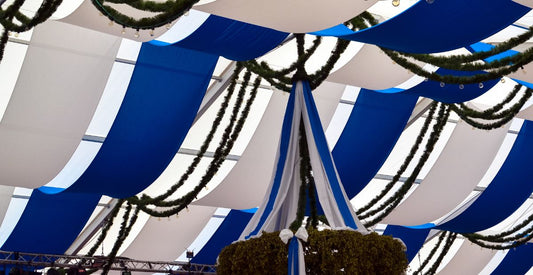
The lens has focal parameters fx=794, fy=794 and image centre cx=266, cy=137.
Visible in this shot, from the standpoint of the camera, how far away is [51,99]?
8.40m

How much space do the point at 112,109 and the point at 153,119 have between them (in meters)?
1.11

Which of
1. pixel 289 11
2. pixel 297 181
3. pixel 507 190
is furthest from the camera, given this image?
pixel 507 190

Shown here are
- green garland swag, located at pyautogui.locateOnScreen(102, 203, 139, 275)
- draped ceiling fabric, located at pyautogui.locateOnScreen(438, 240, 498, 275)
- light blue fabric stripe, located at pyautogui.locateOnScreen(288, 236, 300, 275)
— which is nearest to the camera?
light blue fabric stripe, located at pyautogui.locateOnScreen(288, 236, 300, 275)

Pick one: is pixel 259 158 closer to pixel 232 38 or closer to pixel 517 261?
pixel 232 38

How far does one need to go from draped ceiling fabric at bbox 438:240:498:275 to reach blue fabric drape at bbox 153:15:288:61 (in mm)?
9449

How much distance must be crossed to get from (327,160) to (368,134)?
154 inches

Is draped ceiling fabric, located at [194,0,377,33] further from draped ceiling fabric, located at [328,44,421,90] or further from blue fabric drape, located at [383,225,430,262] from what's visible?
blue fabric drape, located at [383,225,430,262]

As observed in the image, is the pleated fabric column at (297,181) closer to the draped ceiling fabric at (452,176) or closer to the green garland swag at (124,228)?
the green garland swag at (124,228)

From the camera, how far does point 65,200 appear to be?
10398mm

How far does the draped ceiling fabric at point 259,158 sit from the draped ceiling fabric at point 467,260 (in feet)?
20.1

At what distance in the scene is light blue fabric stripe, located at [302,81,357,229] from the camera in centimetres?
671

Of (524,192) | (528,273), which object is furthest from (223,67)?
(528,273)

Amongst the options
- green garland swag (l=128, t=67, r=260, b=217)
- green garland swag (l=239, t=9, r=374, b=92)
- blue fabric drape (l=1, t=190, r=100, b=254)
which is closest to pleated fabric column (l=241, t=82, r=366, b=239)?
green garland swag (l=239, t=9, r=374, b=92)

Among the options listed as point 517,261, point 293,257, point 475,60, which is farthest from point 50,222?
point 517,261
